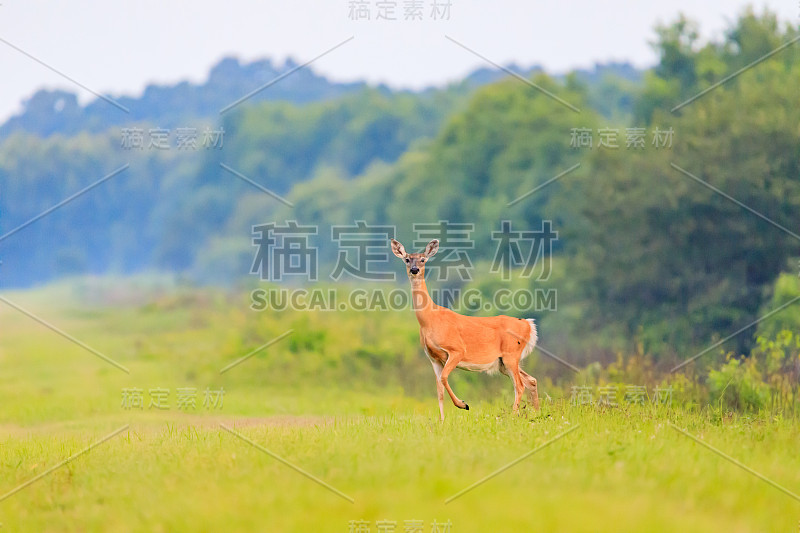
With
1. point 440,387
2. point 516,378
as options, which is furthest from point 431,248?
point 516,378

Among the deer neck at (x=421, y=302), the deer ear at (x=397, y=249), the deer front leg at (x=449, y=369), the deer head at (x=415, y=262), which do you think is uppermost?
the deer ear at (x=397, y=249)

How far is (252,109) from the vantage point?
121 m

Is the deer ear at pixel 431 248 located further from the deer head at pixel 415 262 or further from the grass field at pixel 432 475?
the grass field at pixel 432 475

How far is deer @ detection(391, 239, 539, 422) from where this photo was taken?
13.2 m

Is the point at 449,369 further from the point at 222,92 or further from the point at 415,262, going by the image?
the point at 222,92

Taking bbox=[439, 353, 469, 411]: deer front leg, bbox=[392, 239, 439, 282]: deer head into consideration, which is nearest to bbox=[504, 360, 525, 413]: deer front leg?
bbox=[439, 353, 469, 411]: deer front leg

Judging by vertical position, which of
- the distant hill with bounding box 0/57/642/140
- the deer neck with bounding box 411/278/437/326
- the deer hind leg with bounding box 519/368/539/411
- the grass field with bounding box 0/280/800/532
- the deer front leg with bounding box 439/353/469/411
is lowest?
the grass field with bounding box 0/280/800/532

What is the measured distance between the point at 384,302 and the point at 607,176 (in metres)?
10.0

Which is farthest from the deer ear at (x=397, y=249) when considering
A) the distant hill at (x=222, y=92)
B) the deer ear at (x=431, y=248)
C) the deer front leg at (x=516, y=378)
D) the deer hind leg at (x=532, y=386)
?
the distant hill at (x=222, y=92)

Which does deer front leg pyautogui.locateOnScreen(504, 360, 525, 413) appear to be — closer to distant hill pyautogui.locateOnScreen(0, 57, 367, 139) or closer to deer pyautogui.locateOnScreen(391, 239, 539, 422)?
deer pyautogui.locateOnScreen(391, 239, 539, 422)

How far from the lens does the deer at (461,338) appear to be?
1321 centimetres

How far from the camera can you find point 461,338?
13383 millimetres

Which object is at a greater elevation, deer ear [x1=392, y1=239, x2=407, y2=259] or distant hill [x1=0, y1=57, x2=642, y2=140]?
distant hill [x1=0, y1=57, x2=642, y2=140]

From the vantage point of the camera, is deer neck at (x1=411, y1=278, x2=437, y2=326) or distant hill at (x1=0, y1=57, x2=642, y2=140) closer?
deer neck at (x1=411, y1=278, x2=437, y2=326)
